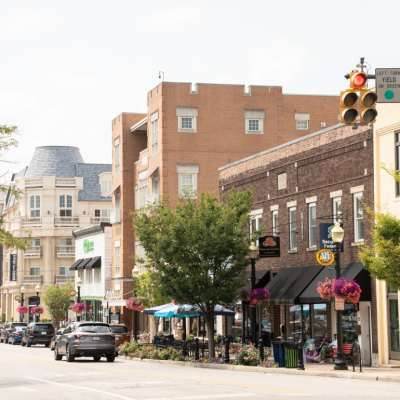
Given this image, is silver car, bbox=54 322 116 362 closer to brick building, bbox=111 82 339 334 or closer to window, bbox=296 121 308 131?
brick building, bbox=111 82 339 334

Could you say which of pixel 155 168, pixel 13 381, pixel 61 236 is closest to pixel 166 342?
pixel 13 381

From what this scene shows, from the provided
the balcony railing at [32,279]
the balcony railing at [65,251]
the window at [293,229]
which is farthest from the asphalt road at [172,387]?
the balcony railing at [65,251]

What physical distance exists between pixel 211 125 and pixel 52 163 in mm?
45618

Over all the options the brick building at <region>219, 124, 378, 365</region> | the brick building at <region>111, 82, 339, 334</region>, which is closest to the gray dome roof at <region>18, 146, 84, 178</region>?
the brick building at <region>111, 82, 339, 334</region>

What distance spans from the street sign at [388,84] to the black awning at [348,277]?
14.7 m

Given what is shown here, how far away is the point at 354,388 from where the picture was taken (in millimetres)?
17250

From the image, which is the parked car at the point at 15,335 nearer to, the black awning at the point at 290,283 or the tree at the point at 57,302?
the tree at the point at 57,302

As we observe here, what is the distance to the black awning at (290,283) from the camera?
30.1 metres

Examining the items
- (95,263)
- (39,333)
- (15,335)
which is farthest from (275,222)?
(95,263)

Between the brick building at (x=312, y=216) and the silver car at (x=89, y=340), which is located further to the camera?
the silver car at (x=89, y=340)

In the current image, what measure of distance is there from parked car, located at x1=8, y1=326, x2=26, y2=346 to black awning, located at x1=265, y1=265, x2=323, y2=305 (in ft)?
95.7

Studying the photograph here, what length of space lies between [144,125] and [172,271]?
1119 inches

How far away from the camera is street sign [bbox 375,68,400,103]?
43.5ft

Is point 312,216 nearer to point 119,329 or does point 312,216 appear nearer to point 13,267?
point 119,329
